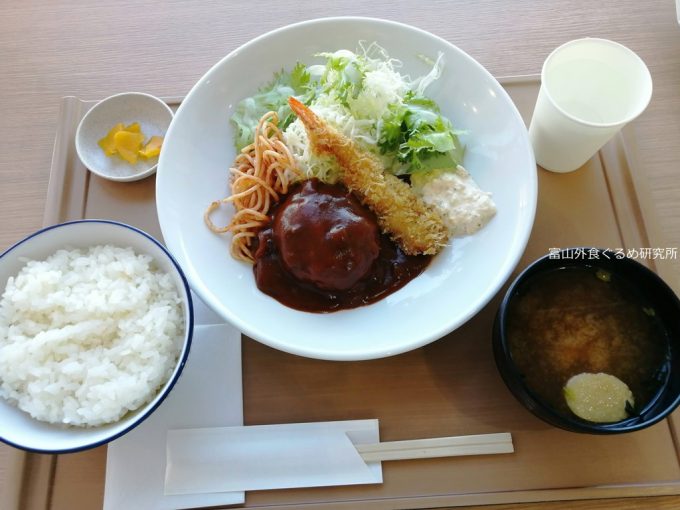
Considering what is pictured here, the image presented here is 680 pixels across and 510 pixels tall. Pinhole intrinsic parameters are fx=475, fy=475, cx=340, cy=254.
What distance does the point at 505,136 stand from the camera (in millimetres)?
1593

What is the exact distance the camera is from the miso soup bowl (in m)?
1.19

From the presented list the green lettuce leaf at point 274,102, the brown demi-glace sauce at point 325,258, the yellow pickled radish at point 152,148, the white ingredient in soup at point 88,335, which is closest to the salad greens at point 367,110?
the green lettuce leaf at point 274,102

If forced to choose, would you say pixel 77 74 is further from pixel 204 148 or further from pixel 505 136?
pixel 505 136

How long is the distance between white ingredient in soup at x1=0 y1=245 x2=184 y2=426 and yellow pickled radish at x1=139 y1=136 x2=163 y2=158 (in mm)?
499

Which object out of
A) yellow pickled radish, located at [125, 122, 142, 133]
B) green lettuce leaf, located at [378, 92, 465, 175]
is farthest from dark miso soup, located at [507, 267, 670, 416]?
yellow pickled radish, located at [125, 122, 142, 133]

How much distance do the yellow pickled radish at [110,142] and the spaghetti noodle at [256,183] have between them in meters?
0.49

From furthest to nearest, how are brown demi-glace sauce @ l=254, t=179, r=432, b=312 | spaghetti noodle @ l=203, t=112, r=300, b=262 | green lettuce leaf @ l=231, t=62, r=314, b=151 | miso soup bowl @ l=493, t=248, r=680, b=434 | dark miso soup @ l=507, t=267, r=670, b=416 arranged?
green lettuce leaf @ l=231, t=62, r=314, b=151 < spaghetti noodle @ l=203, t=112, r=300, b=262 < brown demi-glace sauce @ l=254, t=179, r=432, b=312 < dark miso soup @ l=507, t=267, r=670, b=416 < miso soup bowl @ l=493, t=248, r=680, b=434

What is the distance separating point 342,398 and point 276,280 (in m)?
0.43

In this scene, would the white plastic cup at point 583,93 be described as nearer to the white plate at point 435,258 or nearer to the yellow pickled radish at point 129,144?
the white plate at point 435,258

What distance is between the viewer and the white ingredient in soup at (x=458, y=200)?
5.08ft

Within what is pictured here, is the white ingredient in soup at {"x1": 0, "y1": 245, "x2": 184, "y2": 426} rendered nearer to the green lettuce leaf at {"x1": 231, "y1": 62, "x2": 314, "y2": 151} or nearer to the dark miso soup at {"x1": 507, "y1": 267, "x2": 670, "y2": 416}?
the green lettuce leaf at {"x1": 231, "y1": 62, "x2": 314, "y2": 151}

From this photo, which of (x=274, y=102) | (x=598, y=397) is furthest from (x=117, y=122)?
(x=598, y=397)

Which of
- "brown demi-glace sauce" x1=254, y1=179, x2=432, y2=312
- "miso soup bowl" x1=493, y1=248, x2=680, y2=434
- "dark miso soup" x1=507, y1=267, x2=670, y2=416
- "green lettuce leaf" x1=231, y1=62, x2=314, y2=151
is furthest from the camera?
"green lettuce leaf" x1=231, y1=62, x2=314, y2=151

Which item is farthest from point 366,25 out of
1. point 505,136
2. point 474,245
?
point 474,245
